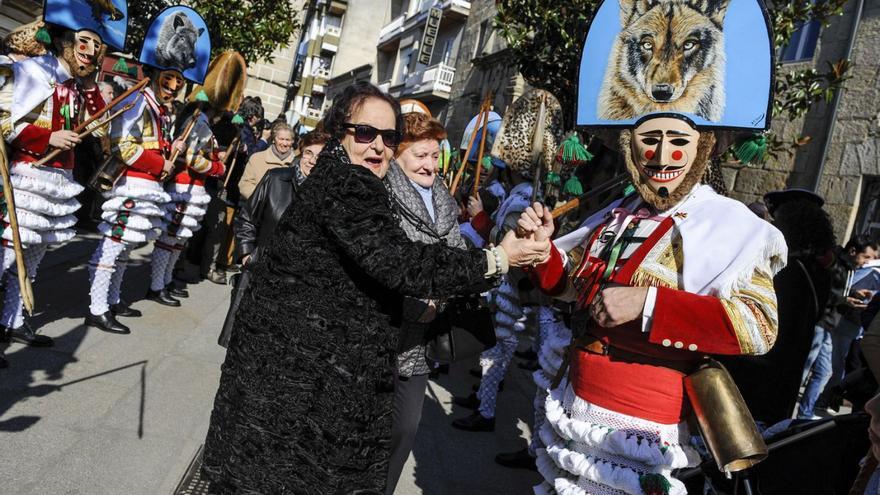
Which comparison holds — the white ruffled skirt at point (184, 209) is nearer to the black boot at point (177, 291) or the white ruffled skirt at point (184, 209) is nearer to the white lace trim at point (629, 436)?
the black boot at point (177, 291)

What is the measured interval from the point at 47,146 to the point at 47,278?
2604mm

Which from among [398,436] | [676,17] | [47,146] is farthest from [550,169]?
[47,146]

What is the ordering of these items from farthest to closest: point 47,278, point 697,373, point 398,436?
point 47,278 < point 398,436 < point 697,373

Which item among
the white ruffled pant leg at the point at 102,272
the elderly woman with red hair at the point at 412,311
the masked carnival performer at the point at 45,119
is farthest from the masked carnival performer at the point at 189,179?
the elderly woman with red hair at the point at 412,311

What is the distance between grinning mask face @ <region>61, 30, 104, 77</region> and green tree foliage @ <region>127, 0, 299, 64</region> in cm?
702

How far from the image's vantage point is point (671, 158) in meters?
2.36

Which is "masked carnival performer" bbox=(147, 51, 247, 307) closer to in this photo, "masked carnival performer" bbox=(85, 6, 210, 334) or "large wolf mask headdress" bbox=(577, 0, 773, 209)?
"masked carnival performer" bbox=(85, 6, 210, 334)

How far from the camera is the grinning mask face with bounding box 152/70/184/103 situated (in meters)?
5.78

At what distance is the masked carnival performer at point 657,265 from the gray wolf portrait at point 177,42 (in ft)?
14.5

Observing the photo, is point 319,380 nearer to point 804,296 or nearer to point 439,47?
point 804,296

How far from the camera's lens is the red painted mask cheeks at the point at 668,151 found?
2.36 meters

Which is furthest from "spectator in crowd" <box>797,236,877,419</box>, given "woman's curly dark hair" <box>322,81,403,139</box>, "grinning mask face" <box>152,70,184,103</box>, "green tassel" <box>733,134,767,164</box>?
"grinning mask face" <box>152,70,184,103</box>

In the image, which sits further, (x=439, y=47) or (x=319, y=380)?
(x=439, y=47)

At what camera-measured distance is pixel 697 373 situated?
7.15 ft
